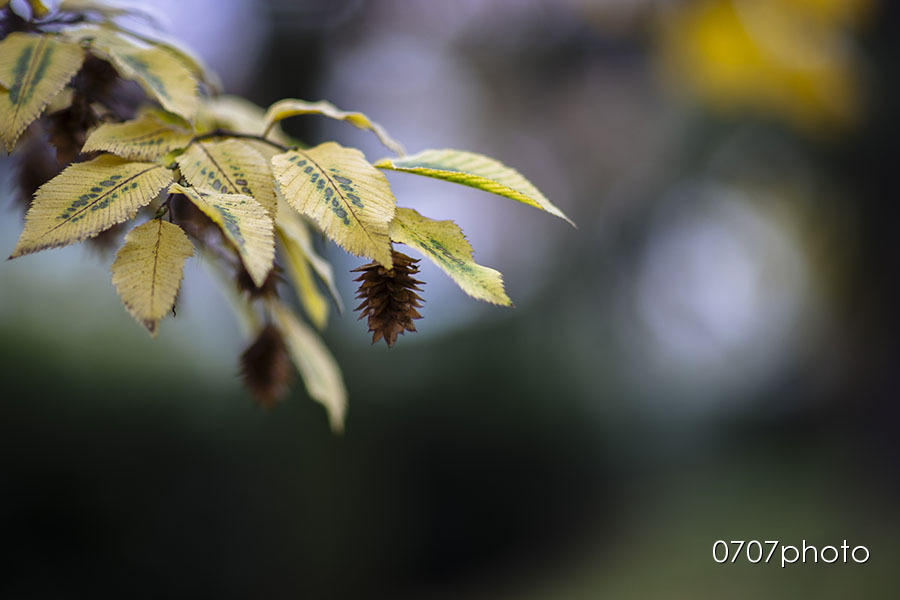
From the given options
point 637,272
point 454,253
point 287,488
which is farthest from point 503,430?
point 454,253

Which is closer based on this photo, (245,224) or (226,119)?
(245,224)

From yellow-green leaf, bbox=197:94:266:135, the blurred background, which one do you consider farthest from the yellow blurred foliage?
yellow-green leaf, bbox=197:94:266:135

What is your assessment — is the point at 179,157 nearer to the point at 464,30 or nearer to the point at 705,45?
the point at 705,45

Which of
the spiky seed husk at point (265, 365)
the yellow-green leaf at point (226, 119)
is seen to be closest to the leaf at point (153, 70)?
the yellow-green leaf at point (226, 119)

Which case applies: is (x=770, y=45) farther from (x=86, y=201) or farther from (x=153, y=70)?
(x=86, y=201)

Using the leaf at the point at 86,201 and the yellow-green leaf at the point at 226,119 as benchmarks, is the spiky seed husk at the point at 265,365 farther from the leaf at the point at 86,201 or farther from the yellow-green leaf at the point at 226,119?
the leaf at the point at 86,201

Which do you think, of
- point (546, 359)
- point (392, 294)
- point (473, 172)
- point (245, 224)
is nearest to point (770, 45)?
point (473, 172)

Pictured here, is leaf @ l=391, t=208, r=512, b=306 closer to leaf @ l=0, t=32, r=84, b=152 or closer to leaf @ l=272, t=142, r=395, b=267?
leaf @ l=272, t=142, r=395, b=267
